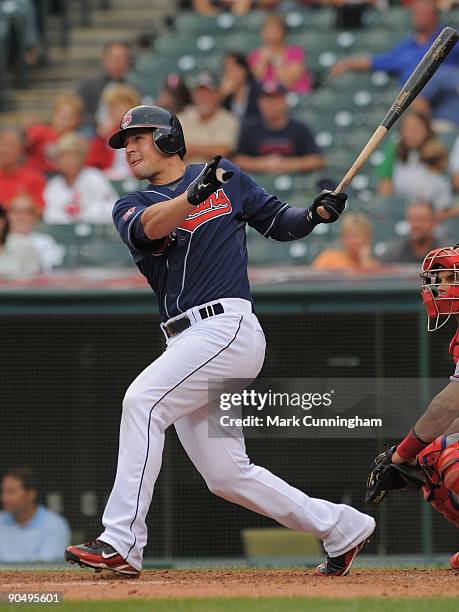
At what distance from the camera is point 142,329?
7.32 m

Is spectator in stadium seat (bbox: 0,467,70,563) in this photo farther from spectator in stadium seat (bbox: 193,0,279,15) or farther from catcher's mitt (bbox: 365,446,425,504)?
spectator in stadium seat (bbox: 193,0,279,15)

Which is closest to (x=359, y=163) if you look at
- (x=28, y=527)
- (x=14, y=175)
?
(x=28, y=527)

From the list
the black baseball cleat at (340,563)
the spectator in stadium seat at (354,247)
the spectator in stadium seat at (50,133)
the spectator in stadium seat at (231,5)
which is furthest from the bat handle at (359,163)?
the spectator in stadium seat at (231,5)

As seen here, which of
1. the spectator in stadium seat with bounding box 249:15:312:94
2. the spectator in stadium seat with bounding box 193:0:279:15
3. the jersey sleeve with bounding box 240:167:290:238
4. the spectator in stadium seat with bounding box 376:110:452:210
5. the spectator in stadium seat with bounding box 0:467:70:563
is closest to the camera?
the jersey sleeve with bounding box 240:167:290:238

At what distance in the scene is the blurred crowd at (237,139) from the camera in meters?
8.82

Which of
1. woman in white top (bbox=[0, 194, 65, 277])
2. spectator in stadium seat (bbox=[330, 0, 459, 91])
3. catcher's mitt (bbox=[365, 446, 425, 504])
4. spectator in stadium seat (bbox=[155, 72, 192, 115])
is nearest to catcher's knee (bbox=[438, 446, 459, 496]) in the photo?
catcher's mitt (bbox=[365, 446, 425, 504])

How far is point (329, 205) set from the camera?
499 cm

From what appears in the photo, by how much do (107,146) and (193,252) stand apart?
5.68m

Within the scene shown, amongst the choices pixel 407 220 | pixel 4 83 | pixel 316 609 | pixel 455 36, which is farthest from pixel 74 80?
pixel 316 609

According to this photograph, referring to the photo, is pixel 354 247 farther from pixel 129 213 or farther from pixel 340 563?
pixel 129 213

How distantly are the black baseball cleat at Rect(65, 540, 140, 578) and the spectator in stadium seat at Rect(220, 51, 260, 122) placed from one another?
6147 millimetres

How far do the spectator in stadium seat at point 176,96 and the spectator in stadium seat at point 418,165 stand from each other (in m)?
1.89

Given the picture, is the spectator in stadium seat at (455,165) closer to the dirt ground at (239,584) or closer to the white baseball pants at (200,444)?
the dirt ground at (239,584)

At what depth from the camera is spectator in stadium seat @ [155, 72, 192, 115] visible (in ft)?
34.4
